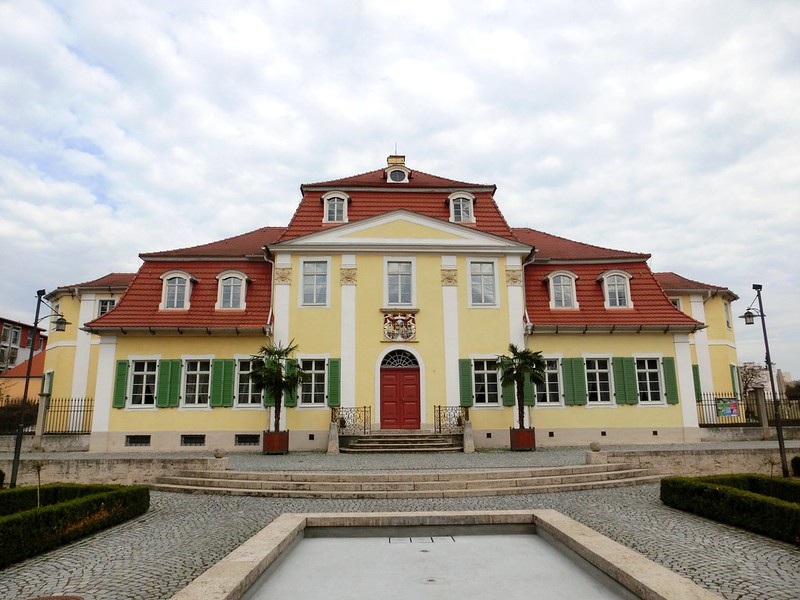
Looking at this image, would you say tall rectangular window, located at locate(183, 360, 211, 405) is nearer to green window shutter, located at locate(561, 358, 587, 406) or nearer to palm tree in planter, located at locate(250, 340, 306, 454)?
palm tree in planter, located at locate(250, 340, 306, 454)

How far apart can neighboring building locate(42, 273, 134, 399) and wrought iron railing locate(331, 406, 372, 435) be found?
1582 centimetres

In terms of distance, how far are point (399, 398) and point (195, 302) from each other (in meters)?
8.83

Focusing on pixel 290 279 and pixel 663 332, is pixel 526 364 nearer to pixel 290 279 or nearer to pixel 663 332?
pixel 663 332

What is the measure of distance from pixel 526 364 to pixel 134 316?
14794mm

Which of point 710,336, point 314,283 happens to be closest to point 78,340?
point 314,283

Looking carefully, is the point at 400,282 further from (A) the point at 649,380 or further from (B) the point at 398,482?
(A) the point at 649,380

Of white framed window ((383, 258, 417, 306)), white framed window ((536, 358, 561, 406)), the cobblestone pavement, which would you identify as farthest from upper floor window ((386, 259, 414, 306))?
the cobblestone pavement

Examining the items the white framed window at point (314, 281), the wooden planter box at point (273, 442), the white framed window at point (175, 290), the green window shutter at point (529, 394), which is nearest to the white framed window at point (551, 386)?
the green window shutter at point (529, 394)

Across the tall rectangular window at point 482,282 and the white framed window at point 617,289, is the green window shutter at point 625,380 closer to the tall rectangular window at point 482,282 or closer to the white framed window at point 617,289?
the white framed window at point 617,289

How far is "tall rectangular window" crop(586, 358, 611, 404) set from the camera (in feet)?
71.2

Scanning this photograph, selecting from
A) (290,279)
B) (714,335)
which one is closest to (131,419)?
(290,279)

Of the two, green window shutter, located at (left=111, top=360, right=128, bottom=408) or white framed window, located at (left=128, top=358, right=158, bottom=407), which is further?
white framed window, located at (left=128, top=358, right=158, bottom=407)

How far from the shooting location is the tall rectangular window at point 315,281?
2169 centimetres

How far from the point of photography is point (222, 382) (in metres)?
20.8
